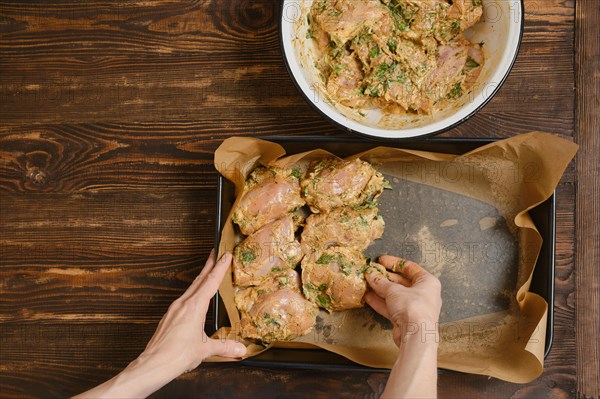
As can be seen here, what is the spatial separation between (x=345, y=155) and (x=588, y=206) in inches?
36.2

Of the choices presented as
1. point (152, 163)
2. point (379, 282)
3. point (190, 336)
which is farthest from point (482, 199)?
point (152, 163)

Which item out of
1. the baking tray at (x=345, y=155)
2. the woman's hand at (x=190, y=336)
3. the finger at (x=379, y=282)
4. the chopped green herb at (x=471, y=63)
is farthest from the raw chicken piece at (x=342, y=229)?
the chopped green herb at (x=471, y=63)

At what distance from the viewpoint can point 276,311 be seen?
1766mm

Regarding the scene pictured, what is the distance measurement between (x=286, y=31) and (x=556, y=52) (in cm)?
102

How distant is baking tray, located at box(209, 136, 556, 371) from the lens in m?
1.71

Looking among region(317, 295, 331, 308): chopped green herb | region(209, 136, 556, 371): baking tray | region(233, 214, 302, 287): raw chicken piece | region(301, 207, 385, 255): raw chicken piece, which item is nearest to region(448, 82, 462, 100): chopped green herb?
region(209, 136, 556, 371): baking tray

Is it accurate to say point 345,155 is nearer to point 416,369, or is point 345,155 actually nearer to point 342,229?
point 342,229

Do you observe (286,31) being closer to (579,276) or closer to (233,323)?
(233,323)

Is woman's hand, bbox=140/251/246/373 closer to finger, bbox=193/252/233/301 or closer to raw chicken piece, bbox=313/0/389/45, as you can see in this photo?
finger, bbox=193/252/233/301

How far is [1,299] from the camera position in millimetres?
2121

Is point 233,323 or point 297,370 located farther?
point 297,370

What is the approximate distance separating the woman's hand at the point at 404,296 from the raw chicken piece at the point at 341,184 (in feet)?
0.78

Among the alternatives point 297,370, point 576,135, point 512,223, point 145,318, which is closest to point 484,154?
point 512,223

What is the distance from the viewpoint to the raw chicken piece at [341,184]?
1794 millimetres
